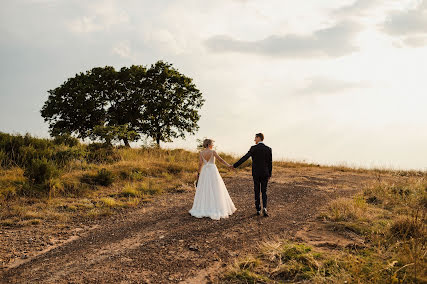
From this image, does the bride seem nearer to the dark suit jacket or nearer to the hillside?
the hillside

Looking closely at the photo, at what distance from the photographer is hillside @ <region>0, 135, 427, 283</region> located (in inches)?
232

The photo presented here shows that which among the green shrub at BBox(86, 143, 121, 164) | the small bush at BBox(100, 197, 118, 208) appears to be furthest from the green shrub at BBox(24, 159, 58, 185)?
the green shrub at BBox(86, 143, 121, 164)

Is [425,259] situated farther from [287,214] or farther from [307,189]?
[307,189]

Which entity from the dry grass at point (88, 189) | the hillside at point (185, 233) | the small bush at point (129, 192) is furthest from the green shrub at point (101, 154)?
the small bush at point (129, 192)

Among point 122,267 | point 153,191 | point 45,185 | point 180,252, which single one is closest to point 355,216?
point 180,252

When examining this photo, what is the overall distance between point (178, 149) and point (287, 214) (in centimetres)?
1543

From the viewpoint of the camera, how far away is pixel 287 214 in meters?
10.4

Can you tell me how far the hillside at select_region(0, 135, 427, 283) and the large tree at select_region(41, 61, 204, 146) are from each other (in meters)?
13.6

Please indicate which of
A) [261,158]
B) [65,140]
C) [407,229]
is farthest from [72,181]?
[407,229]

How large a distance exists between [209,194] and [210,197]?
99 millimetres

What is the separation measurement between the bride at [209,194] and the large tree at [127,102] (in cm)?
1930

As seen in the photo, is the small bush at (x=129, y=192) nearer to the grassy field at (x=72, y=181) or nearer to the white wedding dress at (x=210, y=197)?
the grassy field at (x=72, y=181)

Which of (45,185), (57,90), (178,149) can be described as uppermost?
(57,90)

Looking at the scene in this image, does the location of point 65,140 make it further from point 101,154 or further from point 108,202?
point 108,202
